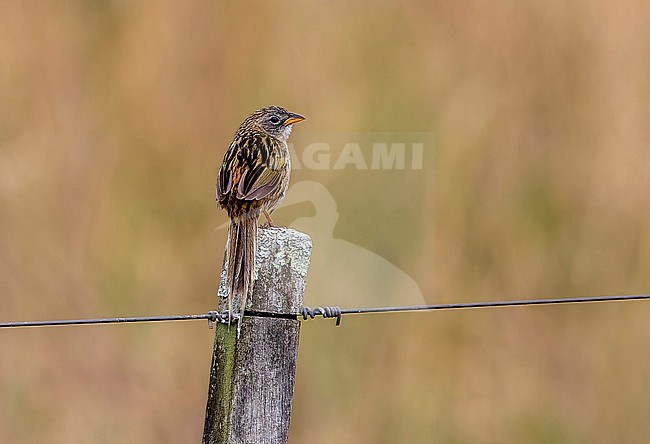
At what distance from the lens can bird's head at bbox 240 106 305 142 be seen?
326 cm

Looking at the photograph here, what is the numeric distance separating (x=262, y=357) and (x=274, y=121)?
131 cm

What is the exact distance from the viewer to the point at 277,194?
281 centimetres

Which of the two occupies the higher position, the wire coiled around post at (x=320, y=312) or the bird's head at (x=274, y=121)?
the bird's head at (x=274, y=121)

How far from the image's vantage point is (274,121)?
3.29 m

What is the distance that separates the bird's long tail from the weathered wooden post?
18 mm

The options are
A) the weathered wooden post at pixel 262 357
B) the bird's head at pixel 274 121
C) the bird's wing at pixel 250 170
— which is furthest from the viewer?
the bird's head at pixel 274 121

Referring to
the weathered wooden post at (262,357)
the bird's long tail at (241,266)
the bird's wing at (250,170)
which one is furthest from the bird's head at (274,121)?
the weathered wooden post at (262,357)

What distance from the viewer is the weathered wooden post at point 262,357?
211 centimetres

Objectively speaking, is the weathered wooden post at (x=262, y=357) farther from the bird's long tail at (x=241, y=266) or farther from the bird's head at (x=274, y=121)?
the bird's head at (x=274, y=121)

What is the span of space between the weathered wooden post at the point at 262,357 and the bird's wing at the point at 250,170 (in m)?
0.45

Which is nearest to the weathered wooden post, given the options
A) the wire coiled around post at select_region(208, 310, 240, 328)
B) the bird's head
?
the wire coiled around post at select_region(208, 310, 240, 328)

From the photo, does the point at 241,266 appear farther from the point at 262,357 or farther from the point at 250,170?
the point at 250,170

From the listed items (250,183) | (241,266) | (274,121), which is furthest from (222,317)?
(274,121)

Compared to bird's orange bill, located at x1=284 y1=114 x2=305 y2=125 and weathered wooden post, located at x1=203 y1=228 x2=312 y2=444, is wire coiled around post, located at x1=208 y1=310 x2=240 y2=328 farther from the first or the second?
bird's orange bill, located at x1=284 y1=114 x2=305 y2=125
